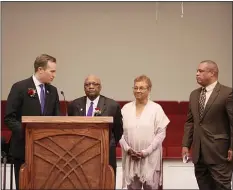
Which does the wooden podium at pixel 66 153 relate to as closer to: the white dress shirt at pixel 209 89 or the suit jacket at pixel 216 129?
the suit jacket at pixel 216 129

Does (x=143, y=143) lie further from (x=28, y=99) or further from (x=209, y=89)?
(x=28, y=99)

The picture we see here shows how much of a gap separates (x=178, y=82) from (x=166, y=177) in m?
1.74

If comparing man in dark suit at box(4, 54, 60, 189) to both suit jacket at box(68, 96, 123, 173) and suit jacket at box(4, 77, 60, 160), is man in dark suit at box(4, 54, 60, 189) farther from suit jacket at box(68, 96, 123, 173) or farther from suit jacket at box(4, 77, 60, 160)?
suit jacket at box(68, 96, 123, 173)

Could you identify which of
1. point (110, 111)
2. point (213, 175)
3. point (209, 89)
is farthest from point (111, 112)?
point (213, 175)

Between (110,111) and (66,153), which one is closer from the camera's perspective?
(66,153)

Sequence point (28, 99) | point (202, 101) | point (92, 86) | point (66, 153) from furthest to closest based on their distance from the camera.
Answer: point (92, 86) < point (202, 101) < point (28, 99) < point (66, 153)

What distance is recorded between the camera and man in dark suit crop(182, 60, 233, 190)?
462 cm

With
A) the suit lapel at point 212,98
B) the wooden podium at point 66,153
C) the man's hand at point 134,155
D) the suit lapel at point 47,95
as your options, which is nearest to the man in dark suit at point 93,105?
the man's hand at point 134,155

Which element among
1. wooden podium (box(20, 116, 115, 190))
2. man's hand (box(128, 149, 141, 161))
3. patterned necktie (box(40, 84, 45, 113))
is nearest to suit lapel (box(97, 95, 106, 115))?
man's hand (box(128, 149, 141, 161))

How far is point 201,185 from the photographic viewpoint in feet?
15.5

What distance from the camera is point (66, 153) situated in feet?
11.6

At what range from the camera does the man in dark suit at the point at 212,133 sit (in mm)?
4617

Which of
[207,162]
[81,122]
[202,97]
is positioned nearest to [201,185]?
[207,162]

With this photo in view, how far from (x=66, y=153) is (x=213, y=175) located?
1598 mm
